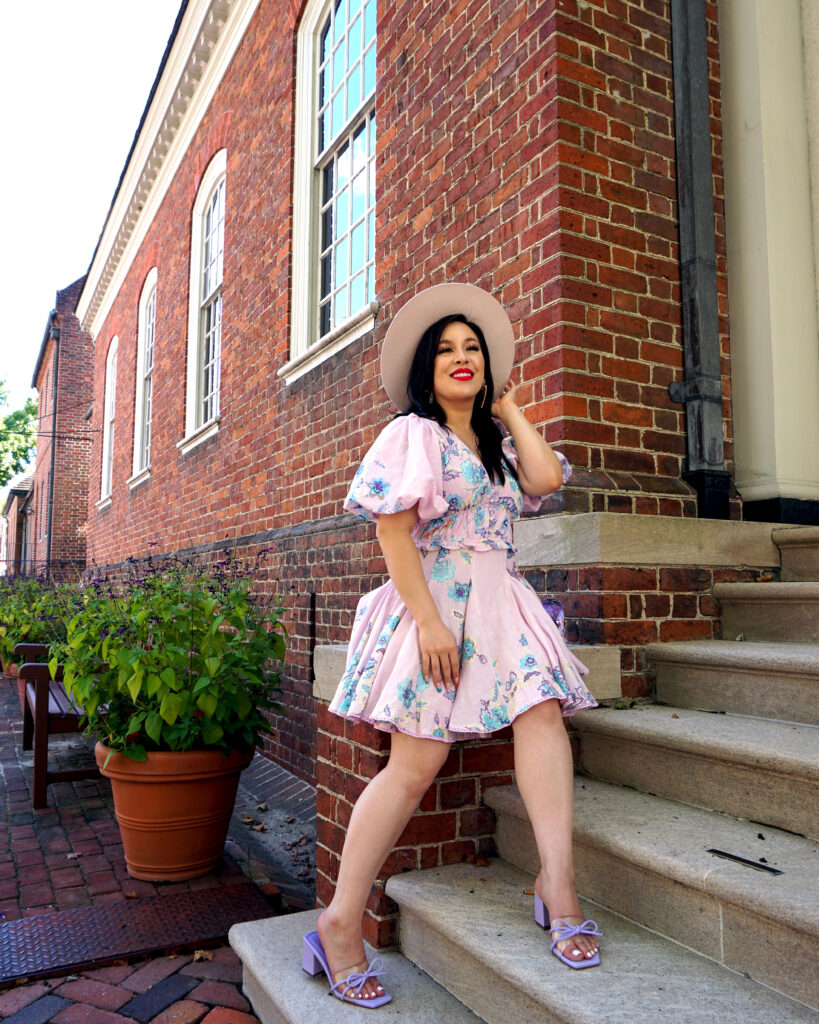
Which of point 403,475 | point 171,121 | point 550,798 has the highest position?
point 171,121

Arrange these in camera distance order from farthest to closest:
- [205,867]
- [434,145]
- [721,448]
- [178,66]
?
1. [178,66]
2. [434,145]
3. [205,867]
4. [721,448]

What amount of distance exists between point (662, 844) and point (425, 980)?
752 mm

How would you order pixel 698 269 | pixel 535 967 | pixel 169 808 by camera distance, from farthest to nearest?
pixel 169 808 → pixel 698 269 → pixel 535 967

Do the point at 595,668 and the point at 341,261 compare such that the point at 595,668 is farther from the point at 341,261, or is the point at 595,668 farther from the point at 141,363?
the point at 141,363

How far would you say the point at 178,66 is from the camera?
29.1 feet

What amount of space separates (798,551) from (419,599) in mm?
1942

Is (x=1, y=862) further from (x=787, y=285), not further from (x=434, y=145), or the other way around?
(x=787, y=285)

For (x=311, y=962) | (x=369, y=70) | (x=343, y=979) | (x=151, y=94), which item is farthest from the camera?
(x=151, y=94)

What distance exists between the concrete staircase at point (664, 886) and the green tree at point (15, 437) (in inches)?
1478

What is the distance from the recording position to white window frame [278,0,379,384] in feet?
19.8

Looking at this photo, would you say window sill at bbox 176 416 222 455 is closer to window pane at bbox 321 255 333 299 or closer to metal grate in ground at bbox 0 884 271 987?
window pane at bbox 321 255 333 299

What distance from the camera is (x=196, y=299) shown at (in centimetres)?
896

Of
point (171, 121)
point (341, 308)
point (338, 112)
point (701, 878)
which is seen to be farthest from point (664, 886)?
point (171, 121)

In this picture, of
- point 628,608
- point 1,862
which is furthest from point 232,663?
point 628,608
